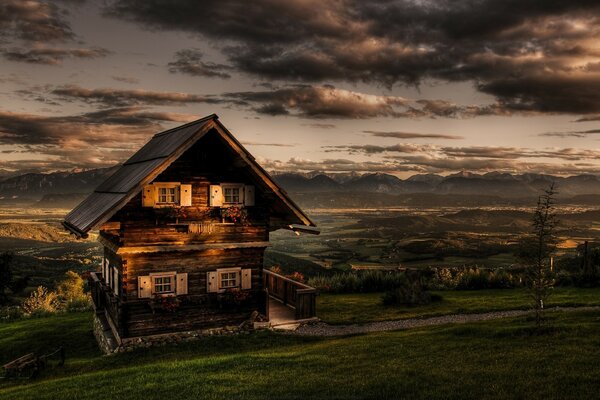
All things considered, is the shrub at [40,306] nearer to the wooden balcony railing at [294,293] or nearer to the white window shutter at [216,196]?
the wooden balcony railing at [294,293]

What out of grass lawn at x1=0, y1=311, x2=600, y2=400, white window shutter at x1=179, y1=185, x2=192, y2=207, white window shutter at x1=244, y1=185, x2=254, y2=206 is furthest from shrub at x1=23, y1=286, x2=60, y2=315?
white window shutter at x1=244, y1=185, x2=254, y2=206

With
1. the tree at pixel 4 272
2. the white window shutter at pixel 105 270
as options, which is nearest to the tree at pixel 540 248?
the white window shutter at pixel 105 270

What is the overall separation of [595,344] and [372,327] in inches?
349

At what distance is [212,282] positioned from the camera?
2039cm

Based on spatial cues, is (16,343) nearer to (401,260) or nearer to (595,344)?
(595,344)

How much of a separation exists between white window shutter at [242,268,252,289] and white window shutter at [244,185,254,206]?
9.27 feet

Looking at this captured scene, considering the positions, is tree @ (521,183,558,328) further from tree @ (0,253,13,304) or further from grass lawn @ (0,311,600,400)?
tree @ (0,253,13,304)

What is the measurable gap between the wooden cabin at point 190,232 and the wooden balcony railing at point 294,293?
0.22 feet

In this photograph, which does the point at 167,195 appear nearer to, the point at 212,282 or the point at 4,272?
the point at 212,282

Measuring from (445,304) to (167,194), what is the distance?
15287 millimetres

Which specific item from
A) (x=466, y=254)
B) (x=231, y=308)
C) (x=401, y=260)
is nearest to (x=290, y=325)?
(x=231, y=308)

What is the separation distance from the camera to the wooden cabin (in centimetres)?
1880

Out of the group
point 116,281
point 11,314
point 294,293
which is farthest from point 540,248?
point 11,314

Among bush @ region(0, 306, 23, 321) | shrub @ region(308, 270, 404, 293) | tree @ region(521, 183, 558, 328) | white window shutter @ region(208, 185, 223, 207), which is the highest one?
white window shutter @ region(208, 185, 223, 207)
